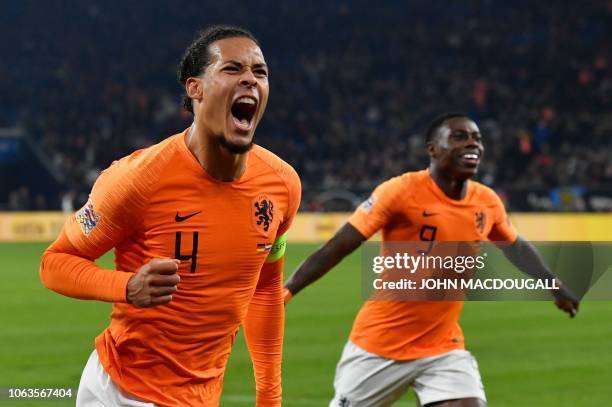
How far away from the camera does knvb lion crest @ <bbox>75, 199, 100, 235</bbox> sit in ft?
12.1

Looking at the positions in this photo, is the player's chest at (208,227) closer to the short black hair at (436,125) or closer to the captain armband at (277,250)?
the captain armband at (277,250)

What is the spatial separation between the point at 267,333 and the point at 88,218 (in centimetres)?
101

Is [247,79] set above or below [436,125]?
below

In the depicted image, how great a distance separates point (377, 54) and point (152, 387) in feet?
110

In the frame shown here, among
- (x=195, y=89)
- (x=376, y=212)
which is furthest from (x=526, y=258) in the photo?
(x=195, y=89)

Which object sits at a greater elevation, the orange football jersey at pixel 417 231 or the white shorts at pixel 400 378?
the orange football jersey at pixel 417 231

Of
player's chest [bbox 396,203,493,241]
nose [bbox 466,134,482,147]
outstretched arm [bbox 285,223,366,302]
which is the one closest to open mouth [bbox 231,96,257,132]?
outstretched arm [bbox 285,223,366,302]

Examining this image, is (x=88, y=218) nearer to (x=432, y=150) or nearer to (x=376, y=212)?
(x=376, y=212)

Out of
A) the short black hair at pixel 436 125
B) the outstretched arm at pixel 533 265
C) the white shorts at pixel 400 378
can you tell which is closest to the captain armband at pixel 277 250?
the white shorts at pixel 400 378

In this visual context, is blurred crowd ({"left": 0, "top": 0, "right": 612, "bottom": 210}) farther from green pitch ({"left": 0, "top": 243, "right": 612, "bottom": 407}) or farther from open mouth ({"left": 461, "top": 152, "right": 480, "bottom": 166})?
open mouth ({"left": 461, "top": 152, "right": 480, "bottom": 166})

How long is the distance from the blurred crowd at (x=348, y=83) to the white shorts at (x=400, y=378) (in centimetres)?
2093

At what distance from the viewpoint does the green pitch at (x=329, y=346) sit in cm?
951

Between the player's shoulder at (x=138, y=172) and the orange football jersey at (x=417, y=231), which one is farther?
the orange football jersey at (x=417, y=231)

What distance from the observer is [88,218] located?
3.69 m
